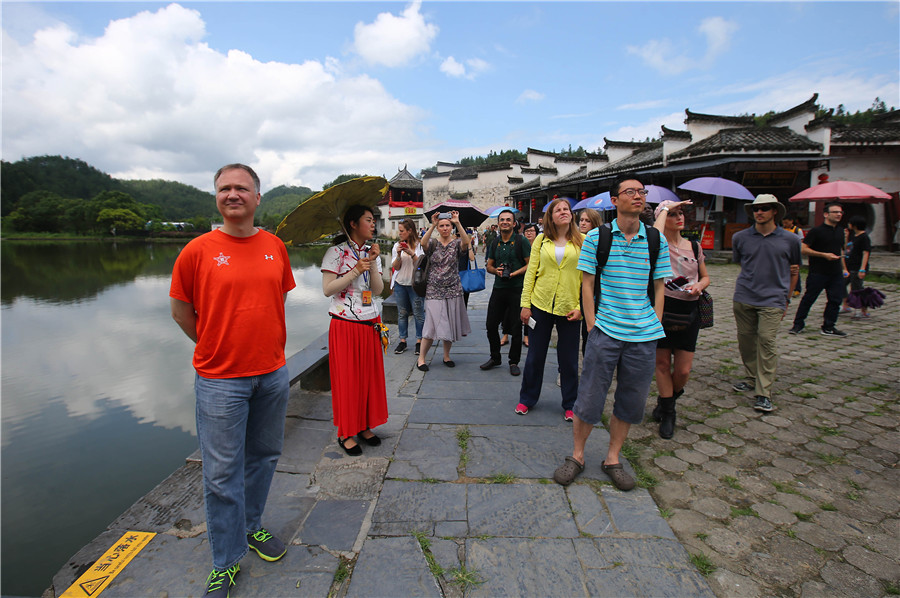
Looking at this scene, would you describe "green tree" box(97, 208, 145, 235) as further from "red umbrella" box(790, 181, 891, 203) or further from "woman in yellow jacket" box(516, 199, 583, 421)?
"red umbrella" box(790, 181, 891, 203)

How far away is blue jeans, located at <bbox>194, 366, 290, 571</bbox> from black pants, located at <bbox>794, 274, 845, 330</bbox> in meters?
7.02

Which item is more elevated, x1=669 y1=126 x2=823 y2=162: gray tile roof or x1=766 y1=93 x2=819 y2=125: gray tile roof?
x1=766 y1=93 x2=819 y2=125: gray tile roof

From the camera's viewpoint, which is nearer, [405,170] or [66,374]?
[66,374]

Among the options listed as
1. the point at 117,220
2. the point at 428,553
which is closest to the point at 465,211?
the point at 428,553

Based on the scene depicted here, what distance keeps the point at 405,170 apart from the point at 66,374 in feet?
124

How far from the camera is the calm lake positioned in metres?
3.68

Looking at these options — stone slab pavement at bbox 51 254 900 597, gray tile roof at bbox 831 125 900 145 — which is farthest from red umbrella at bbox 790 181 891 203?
gray tile roof at bbox 831 125 900 145

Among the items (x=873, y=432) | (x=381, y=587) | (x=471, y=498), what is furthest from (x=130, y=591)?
(x=873, y=432)

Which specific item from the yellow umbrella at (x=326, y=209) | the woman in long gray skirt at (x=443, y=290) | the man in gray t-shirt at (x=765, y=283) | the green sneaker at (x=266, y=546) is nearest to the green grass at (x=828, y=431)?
the man in gray t-shirt at (x=765, y=283)

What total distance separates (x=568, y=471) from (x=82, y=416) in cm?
665

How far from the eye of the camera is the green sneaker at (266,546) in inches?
78.7

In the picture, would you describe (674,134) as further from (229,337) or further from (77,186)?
(77,186)

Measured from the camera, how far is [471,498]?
245 cm

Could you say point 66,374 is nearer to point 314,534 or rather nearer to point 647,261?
point 314,534
